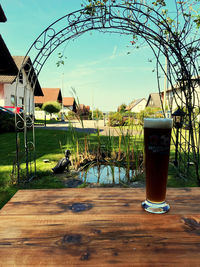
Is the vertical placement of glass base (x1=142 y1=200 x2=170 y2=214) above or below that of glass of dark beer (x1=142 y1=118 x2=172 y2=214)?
below

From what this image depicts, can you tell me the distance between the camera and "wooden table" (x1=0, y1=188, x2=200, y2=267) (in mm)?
506

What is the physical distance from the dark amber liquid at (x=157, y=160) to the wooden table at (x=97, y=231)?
3.2 inches

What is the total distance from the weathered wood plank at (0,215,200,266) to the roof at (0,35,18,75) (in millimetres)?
10162

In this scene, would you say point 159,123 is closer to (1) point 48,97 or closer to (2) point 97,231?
(2) point 97,231

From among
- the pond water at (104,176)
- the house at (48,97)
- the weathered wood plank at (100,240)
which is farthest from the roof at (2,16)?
the house at (48,97)

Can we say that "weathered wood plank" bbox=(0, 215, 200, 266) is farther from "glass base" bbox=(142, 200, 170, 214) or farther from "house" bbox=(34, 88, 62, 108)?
"house" bbox=(34, 88, 62, 108)

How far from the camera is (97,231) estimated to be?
0.62 meters

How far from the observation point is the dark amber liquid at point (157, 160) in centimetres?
74

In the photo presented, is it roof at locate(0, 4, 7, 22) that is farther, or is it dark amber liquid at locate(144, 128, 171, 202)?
roof at locate(0, 4, 7, 22)

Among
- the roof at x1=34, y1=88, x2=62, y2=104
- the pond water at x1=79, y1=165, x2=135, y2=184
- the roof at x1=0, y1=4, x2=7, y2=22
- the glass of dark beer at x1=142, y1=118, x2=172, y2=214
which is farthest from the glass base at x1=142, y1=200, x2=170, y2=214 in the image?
the roof at x1=34, y1=88, x2=62, y2=104

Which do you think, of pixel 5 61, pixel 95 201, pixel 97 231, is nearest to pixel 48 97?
pixel 5 61

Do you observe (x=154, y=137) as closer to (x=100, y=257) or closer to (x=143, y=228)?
(x=143, y=228)

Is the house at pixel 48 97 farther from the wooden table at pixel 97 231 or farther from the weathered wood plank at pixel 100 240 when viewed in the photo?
the weathered wood plank at pixel 100 240

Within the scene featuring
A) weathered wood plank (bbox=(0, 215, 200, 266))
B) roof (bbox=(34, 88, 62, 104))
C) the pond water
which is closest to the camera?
weathered wood plank (bbox=(0, 215, 200, 266))
